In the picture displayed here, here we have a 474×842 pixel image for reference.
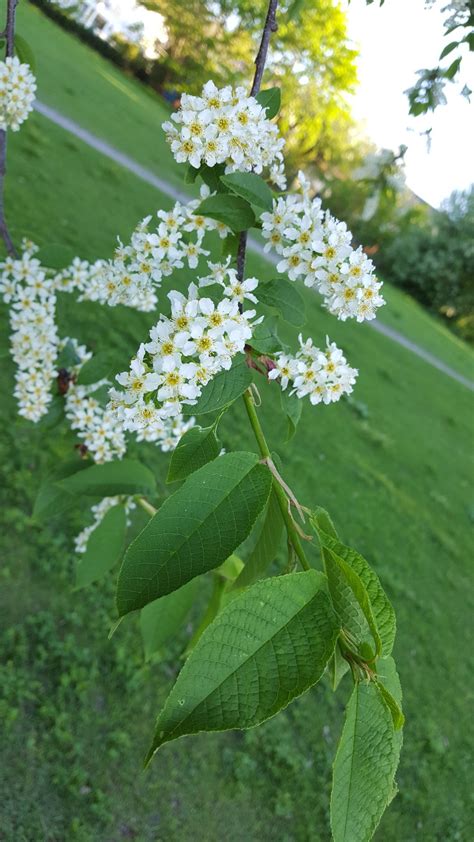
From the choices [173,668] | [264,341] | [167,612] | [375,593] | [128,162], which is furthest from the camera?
[128,162]

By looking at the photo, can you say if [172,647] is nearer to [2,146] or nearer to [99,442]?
[99,442]

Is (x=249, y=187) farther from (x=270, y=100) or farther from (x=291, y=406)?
(x=291, y=406)

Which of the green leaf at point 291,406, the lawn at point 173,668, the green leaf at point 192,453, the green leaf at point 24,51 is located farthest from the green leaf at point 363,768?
the green leaf at point 24,51

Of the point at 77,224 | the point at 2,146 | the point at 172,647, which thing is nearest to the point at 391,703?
the point at 2,146

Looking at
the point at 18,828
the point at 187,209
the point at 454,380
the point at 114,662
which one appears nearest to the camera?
the point at 187,209

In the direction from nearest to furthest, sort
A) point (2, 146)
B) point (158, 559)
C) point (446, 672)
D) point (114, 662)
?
point (158, 559) < point (2, 146) < point (114, 662) < point (446, 672)

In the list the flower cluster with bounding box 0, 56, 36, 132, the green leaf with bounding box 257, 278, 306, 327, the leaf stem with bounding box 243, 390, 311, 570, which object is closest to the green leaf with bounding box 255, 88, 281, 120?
the green leaf with bounding box 257, 278, 306, 327

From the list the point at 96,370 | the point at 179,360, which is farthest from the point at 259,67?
the point at 96,370

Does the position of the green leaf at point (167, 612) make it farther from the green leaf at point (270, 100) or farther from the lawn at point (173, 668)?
the green leaf at point (270, 100)
